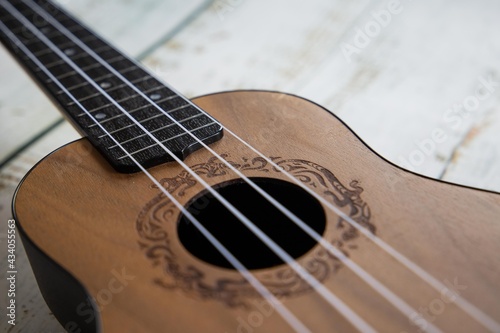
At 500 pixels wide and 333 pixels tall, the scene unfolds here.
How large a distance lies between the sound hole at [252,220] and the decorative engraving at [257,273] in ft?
0.06

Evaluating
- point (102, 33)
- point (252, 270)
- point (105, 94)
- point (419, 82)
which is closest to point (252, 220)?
point (252, 270)

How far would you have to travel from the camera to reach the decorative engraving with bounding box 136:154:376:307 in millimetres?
486

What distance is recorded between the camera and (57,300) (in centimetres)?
58

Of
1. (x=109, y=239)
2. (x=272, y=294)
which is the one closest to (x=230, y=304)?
(x=272, y=294)

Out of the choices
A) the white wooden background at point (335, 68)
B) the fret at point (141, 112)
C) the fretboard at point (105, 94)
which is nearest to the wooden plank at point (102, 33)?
the white wooden background at point (335, 68)

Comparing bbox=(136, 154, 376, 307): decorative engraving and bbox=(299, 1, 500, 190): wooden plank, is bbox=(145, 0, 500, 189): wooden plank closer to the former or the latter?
bbox=(299, 1, 500, 190): wooden plank

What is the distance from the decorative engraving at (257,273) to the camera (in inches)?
19.1

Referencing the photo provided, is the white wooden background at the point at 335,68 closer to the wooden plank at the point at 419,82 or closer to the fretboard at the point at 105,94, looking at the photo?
the wooden plank at the point at 419,82

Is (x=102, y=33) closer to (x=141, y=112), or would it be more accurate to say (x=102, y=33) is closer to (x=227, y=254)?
(x=141, y=112)

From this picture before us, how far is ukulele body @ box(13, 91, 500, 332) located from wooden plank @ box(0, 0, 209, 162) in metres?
0.38

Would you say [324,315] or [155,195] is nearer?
[324,315]

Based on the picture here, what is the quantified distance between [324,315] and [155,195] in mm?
225

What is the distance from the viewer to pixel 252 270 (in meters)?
0.54

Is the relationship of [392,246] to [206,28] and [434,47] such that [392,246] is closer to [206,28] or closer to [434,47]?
[434,47]
